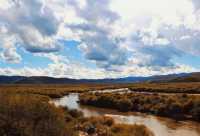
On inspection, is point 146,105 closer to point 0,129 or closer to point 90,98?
Result: point 90,98

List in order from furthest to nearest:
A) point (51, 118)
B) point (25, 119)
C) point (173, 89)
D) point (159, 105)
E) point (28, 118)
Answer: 1. point (173, 89)
2. point (159, 105)
3. point (51, 118)
4. point (28, 118)
5. point (25, 119)


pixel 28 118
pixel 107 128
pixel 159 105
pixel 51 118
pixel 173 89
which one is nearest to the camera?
pixel 28 118

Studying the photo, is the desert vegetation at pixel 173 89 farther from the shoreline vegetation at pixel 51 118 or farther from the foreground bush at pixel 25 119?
the foreground bush at pixel 25 119

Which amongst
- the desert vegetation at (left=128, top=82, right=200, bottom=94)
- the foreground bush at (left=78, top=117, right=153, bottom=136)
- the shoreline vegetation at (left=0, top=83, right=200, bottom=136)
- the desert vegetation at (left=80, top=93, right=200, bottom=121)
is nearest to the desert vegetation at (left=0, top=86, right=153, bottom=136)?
the shoreline vegetation at (left=0, top=83, right=200, bottom=136)

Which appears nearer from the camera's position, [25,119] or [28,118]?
[25,119]

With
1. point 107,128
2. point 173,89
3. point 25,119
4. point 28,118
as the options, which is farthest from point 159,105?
point 173,89

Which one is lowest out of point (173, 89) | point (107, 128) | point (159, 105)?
point (107, 128)

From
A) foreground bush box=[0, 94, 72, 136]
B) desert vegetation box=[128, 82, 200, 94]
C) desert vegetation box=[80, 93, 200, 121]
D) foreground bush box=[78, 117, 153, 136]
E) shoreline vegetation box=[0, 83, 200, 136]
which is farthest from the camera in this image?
desert vegetation box=[128, 82, 200, 94]

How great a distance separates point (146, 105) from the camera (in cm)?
4912

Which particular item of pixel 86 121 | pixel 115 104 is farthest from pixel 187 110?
A: pixel 86 121

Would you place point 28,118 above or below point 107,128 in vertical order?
above

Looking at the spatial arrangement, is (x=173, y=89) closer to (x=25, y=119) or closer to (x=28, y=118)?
(x=28, y=118)

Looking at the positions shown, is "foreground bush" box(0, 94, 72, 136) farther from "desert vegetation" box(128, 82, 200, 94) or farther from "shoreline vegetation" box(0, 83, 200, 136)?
"desert vegetation" box(128, 82, 200, 94)

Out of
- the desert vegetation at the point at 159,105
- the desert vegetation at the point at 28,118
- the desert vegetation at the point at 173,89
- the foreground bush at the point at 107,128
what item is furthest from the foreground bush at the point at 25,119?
the desert vegetation at the point at 173,89
